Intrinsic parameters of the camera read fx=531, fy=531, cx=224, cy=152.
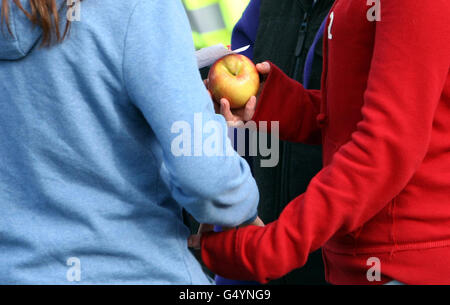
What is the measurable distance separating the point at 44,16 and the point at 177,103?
241mm

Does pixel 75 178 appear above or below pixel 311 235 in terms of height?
above

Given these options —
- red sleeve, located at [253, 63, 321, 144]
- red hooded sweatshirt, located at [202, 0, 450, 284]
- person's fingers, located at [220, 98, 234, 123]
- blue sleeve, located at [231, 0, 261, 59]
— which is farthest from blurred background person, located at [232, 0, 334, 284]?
red hooded sweatshirt, located at [202, 0, 450, 284]

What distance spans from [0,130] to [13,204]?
0.13 metres

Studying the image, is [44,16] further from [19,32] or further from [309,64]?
[309,64]

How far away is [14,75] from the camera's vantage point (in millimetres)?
857

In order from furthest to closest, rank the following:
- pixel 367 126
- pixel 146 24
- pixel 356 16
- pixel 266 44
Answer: pixel 266 44, pixel 356 16, pixel 367 126, pixel 146 24

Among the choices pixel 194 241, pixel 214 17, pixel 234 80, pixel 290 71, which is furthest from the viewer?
pixel 214 17

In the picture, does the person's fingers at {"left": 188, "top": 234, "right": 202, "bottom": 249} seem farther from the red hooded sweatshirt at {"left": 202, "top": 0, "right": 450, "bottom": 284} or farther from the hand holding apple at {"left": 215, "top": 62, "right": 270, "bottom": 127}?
the hand holding apple at {"left": 215, "top": 62, "right": 270, "bottom": 127}

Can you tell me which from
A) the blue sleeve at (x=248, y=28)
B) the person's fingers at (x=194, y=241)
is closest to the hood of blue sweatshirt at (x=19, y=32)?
the person's fingers at (x=194, y=241)

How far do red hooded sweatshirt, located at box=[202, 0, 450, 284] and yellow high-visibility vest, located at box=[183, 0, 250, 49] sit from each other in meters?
1.91

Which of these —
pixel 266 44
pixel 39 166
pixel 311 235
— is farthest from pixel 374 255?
pixel 266 44

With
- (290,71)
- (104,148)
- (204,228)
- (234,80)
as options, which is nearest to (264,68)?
(234,80)

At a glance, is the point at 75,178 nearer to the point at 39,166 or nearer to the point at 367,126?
the point at 39,166

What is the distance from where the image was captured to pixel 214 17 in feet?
9.89
